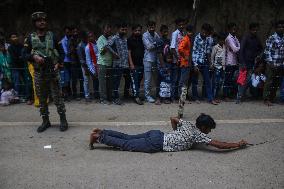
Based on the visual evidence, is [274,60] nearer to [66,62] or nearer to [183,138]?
[183,138]

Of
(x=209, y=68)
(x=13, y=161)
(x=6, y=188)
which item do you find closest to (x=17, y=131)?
(x=13, y=161)

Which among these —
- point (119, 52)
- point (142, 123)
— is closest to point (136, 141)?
point (142, 123)

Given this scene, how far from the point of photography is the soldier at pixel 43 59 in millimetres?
7480

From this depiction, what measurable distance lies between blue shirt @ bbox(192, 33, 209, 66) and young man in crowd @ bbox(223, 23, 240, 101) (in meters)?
0.58

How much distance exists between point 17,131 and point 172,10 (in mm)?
6150

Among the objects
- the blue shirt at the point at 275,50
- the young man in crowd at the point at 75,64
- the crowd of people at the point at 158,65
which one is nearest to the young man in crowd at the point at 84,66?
the crowd of people at the point at 158,65

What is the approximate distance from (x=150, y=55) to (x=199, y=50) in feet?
3.88

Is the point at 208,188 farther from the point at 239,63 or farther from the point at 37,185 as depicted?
the point at 239,63

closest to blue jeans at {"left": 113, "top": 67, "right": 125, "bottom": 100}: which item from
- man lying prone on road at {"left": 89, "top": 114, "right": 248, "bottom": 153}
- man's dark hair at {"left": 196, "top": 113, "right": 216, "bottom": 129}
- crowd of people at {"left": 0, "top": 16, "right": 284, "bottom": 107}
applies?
crowd of people at {"left": 0, "top": 16, "right": 284, "bottom": 107}

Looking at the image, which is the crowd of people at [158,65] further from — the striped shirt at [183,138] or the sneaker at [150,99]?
the striped shirt at [183,138]

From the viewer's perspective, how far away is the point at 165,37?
10070 millimetres

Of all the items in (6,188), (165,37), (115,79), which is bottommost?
(6,188)

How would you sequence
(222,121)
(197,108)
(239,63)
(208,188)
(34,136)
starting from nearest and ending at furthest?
(208,188) → (34,136) → (222,121) → (197,108) → (239,63)

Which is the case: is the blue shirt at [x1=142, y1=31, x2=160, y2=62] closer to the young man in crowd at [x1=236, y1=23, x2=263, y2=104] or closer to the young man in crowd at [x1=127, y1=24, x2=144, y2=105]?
A: the young man in crowd at [x1=127, y1=24, x2=144, y2=105]
